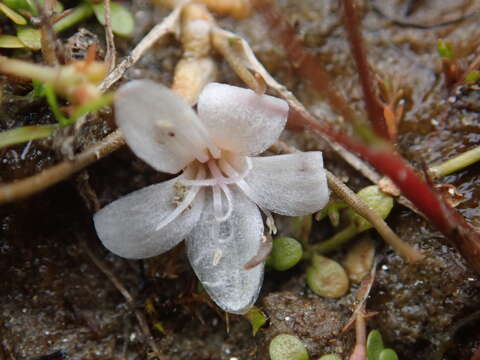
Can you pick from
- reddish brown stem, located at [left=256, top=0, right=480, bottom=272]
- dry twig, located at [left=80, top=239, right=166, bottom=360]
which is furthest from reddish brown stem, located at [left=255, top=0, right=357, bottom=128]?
dry twig, located at [left=80, top=239, right=166, bottom=360]

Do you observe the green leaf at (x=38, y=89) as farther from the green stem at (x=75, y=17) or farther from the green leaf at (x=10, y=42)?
the green stem at (x=75, y=17)

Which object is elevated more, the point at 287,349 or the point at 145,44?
the point at 145,44

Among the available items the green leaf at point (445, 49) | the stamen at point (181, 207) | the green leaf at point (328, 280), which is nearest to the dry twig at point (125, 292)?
the stamen at point (181, 207)

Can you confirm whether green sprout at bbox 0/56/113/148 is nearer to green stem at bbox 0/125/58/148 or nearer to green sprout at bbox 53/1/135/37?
green stem at bbox 0/125/58/148

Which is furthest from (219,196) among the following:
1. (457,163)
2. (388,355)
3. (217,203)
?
(457,163)

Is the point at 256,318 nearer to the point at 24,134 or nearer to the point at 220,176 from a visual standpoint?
the point at 220,176

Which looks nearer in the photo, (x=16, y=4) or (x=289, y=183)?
(x=289, y=183)
